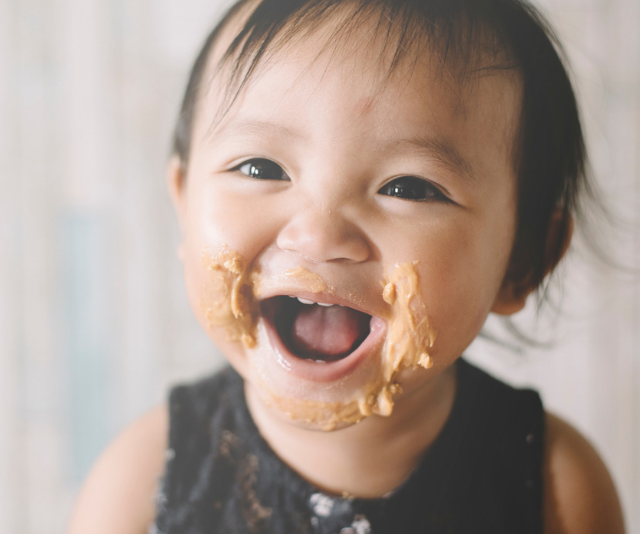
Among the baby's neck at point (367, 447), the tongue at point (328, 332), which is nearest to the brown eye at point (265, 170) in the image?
the tongue at point (328, 332)

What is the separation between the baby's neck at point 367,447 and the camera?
0.50m

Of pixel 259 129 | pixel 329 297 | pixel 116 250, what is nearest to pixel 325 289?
pixel 329 297

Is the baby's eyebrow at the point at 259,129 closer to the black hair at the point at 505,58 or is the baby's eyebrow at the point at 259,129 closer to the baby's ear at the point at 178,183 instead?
the black hair at the point at 505,58

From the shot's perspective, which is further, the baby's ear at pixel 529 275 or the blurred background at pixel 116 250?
the blurred background at pixel 116 250

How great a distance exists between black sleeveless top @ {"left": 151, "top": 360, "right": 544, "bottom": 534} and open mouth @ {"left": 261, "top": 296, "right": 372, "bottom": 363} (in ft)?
0.54

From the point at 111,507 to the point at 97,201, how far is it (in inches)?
17.8

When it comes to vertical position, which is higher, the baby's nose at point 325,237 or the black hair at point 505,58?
the black hair at point 505,58

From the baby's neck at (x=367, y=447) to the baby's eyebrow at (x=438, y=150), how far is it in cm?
22

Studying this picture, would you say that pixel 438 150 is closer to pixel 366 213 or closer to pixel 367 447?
pixel 366 213

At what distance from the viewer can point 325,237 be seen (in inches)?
13.7

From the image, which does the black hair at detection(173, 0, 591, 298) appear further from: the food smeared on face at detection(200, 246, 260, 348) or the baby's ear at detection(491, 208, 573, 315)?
the food smeared on face at detection(200, 246, 260, 348)

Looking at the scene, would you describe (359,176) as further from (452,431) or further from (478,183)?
(452,431)

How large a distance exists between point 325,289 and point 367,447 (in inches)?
8.2

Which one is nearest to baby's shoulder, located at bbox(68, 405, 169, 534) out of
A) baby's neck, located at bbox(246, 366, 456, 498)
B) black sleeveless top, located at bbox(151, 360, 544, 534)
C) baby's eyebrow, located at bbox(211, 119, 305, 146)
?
black sleeveless top, located at bbox(151, 360, 544, 534)
